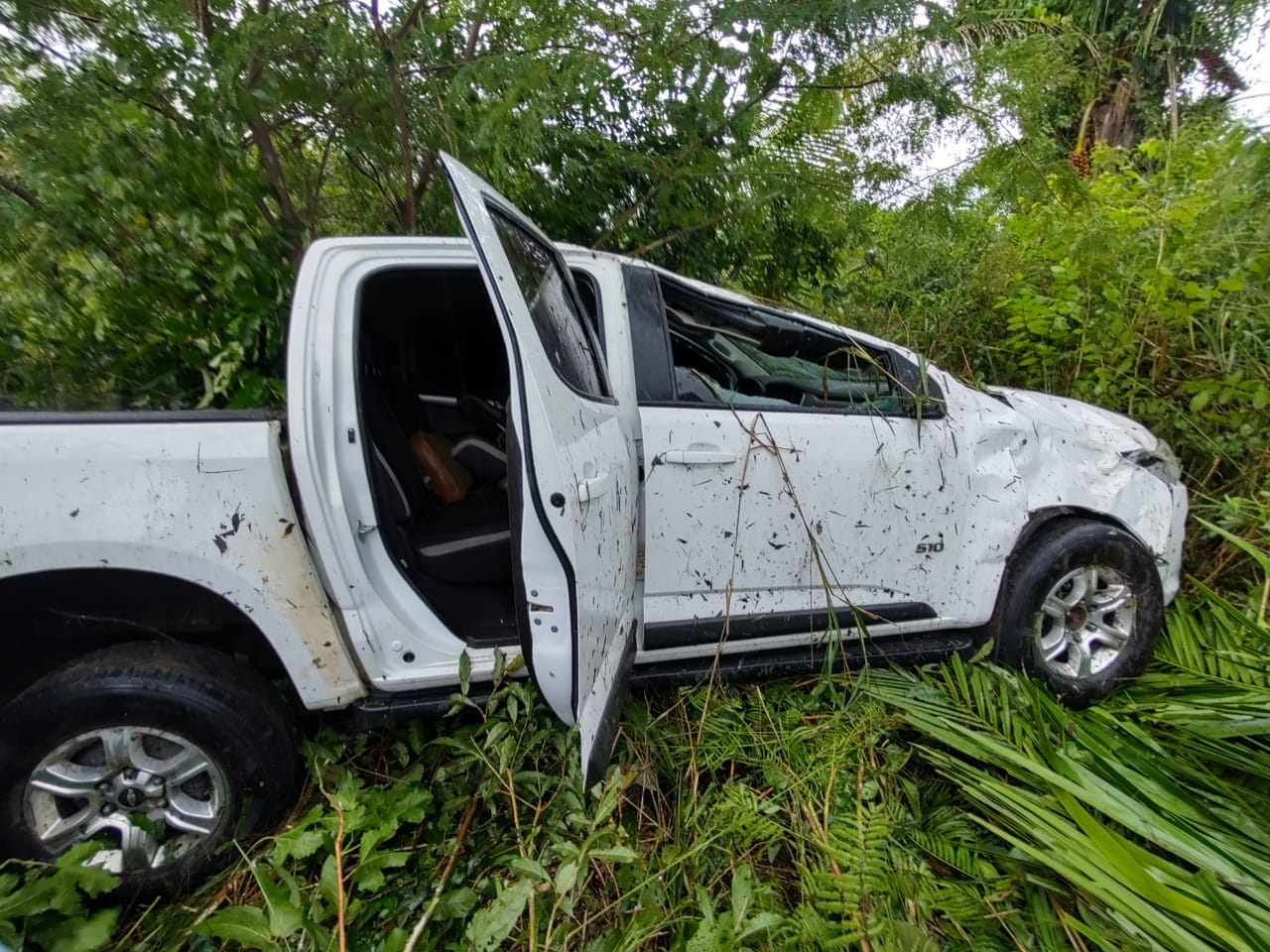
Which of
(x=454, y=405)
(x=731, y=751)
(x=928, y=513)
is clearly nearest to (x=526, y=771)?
(x=731, y=751)

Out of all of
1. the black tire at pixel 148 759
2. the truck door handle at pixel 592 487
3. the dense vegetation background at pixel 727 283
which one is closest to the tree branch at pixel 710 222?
the dense vegetation background at pixel 727 283

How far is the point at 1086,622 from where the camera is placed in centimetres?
243

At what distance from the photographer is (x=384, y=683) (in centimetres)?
179

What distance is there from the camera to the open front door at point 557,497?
4.52 feet

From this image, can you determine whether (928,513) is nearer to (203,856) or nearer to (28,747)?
(203,856)

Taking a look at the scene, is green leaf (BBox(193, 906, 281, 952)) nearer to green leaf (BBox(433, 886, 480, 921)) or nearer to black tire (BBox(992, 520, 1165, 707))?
green leaf (BBox(433, 886, 480, 921))

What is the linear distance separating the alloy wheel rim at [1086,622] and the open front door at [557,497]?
1.68 m

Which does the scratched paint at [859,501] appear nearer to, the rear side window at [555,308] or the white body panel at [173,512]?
the rear side window at [555,308]

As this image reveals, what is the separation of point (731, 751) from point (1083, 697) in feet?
4.54

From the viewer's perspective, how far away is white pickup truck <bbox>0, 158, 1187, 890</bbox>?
1489 millimetres

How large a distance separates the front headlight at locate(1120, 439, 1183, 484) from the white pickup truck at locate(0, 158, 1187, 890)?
2 centimetres

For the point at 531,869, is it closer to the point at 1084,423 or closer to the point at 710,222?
the point at 1084,423

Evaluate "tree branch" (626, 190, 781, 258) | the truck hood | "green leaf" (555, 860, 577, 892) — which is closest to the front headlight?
the truck hood

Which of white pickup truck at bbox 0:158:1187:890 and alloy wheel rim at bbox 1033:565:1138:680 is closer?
white pickup truck at bbox 0:158:1187:890
